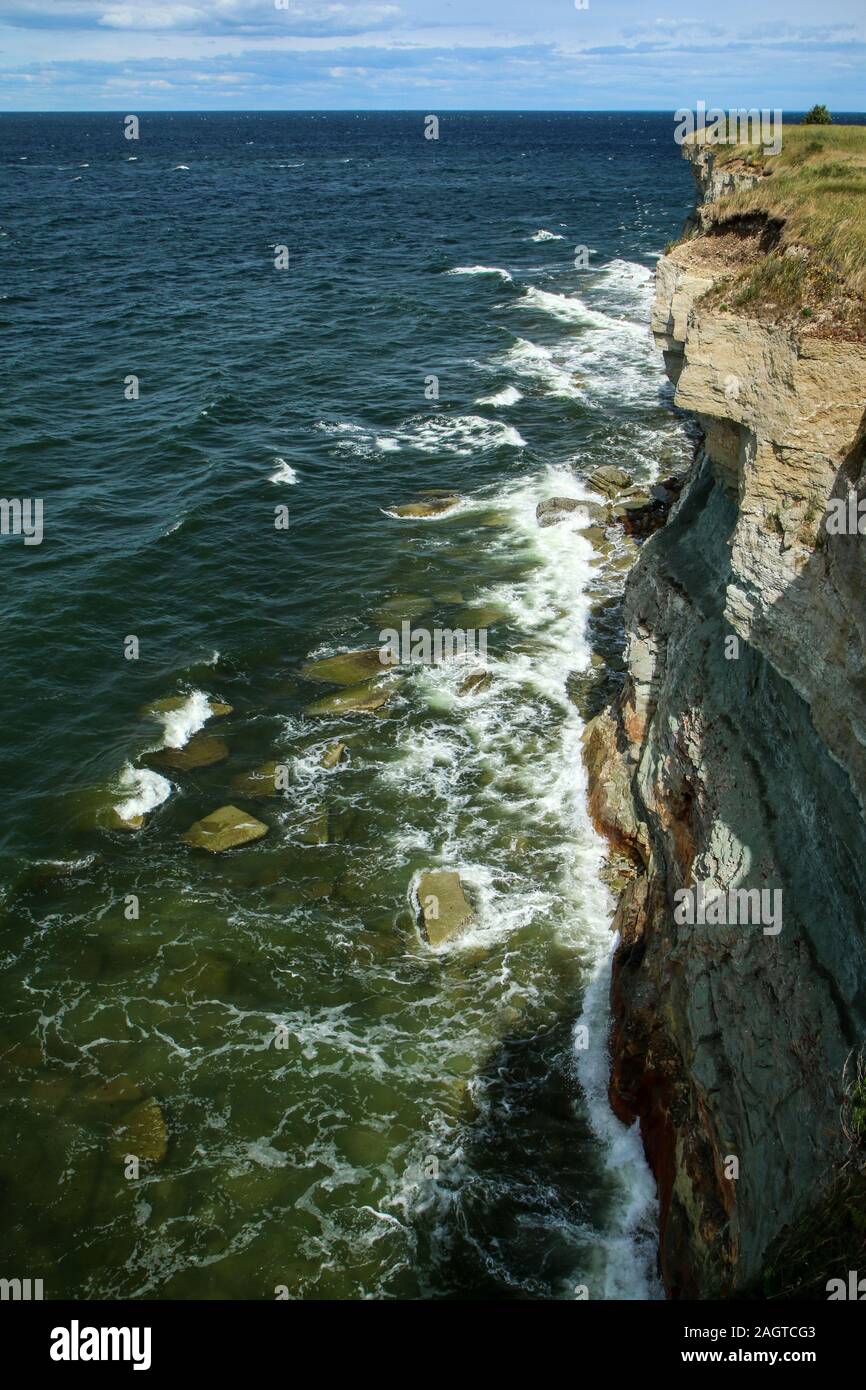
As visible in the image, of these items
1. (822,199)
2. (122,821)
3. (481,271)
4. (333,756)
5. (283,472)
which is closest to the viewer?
(822,199)

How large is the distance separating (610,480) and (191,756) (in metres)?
24.2

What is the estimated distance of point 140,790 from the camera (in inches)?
1053

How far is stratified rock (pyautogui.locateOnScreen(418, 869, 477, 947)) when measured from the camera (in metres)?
21.8

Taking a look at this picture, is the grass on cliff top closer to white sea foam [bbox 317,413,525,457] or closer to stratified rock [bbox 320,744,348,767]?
stratified rock [bbox 320,744,348,767]

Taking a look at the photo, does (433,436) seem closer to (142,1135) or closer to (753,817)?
(753,817)

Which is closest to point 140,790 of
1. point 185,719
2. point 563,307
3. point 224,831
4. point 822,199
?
point 224,831

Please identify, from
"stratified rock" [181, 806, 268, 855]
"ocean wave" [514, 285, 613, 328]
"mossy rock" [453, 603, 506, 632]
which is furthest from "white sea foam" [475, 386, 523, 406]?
"stratified rock" [181, 806, 268, 855]

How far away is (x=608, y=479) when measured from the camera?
42781mm

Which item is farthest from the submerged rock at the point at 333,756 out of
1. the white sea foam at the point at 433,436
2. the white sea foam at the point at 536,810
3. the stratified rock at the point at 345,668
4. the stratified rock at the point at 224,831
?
the white sea foam at the point at 433,436

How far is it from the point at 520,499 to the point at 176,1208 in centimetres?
3309

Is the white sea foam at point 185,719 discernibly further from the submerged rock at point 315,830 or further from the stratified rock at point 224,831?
the submerged rock at point 315,830

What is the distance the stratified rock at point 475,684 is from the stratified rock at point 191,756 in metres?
7.74

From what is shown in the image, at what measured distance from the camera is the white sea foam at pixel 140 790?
2612cm

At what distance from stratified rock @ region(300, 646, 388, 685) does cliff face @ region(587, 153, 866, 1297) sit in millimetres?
11997
